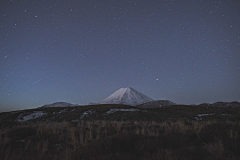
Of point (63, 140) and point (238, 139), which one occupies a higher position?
point (238, 139)

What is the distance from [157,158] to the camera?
330 cm

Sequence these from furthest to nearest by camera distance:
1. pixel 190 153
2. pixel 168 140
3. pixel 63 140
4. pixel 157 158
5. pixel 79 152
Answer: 1. pixel 63 140
2. pixel 168 140
3. pixel 79 152
4. pixel 190 153
5. pixel 157 158

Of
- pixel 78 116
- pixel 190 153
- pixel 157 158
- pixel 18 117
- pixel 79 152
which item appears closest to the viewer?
pixel 157 158

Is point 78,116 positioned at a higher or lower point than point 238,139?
lower

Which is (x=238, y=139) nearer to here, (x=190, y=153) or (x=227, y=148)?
(x=227, y=148)

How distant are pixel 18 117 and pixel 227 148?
4203 cm

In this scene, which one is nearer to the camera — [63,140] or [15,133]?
[63,140]

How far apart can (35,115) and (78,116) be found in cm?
1322

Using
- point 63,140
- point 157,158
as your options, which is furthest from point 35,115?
point 157,158

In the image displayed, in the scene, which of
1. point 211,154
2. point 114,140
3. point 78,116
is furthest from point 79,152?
point 78,116

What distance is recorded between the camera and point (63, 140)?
671 cm

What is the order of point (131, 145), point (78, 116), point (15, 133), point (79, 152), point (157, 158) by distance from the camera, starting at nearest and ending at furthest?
1. point (157, 158)
2. point (79, 152)
3. point (131, 145)
4. point (15, 133)
5. point (78, 116)

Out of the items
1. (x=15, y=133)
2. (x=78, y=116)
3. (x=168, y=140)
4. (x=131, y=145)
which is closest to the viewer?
(x=131, y=145)

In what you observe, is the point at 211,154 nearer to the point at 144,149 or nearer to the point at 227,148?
the point at 227,148
